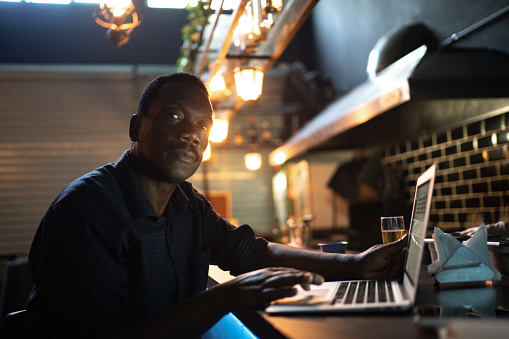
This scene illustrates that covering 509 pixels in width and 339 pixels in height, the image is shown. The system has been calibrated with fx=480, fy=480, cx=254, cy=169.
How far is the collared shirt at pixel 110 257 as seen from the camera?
101 cm

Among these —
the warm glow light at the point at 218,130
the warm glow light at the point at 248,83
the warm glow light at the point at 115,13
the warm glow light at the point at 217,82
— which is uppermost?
the warm glow light at the point at 115,13

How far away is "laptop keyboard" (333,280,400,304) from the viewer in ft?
3.32

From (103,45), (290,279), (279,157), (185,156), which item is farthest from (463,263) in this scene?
(103,45)

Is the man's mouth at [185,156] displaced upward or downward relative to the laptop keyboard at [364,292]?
upward

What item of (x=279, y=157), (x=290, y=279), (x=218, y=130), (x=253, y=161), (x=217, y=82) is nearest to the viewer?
(x=290, y=279)

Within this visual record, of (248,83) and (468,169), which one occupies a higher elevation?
(248,83)

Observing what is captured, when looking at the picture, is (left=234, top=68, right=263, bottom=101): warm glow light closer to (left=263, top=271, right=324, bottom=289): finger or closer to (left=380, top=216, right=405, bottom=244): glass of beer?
(left=380, top=216, right=405, bottom=244): glass of beer

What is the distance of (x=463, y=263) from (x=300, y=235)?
1842 mm

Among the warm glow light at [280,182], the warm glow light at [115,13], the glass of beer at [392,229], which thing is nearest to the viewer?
the glass of beer at [392,229]

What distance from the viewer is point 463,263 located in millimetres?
1323

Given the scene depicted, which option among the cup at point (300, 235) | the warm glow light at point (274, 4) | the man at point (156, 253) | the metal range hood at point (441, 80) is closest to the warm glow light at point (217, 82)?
the metal range hood at point (441, 80)

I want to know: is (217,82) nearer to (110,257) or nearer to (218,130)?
(218,130)

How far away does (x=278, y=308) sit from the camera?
3.28 feet

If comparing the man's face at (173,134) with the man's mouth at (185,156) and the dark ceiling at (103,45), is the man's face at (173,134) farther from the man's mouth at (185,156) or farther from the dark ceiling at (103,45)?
the dark ceiling at (103,45)
